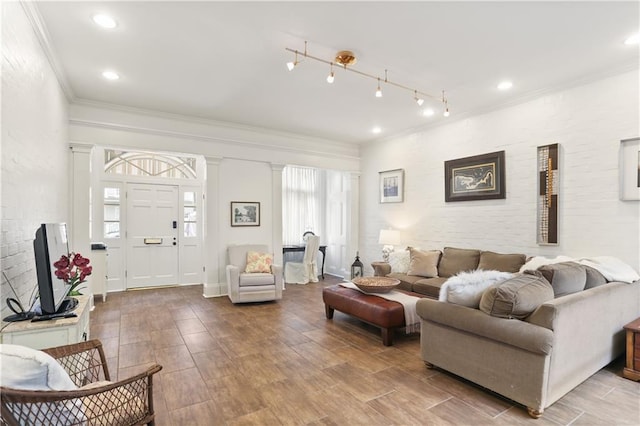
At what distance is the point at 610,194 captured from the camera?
3447mm

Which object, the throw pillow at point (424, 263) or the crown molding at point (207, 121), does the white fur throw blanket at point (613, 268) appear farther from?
the crown molding at point (207, 121)

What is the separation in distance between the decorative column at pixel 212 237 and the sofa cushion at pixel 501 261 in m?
4.04

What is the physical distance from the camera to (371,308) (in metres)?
3.43

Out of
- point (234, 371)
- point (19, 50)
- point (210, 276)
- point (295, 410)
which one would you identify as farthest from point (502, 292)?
point (210, 276)

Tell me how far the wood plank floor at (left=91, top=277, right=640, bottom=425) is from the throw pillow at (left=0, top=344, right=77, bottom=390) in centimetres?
111

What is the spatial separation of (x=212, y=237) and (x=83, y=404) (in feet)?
13.3

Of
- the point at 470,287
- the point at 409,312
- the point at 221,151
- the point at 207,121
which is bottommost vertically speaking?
the point at 409,312

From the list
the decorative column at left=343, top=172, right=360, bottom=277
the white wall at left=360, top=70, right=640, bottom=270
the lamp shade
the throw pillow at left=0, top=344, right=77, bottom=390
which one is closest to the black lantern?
the decorative column at left=343, top=172, right=360, bottom=277

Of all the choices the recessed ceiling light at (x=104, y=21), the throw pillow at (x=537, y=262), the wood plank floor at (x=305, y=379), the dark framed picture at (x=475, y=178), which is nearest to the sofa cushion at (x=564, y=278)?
the wood plank floor at (x=305, y=379)

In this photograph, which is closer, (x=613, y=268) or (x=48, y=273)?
(x=48, y=273)

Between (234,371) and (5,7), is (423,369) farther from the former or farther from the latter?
(5,7)

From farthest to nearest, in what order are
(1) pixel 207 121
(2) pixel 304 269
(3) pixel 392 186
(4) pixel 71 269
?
(2) pixel 304 269
(3) pixel 392 186
(1) pixel 207 121
(4) pixel 71 269

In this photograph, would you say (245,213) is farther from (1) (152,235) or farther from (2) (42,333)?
(2) (42,333)

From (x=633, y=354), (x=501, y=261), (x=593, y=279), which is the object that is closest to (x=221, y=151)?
(x=501, y=261)
